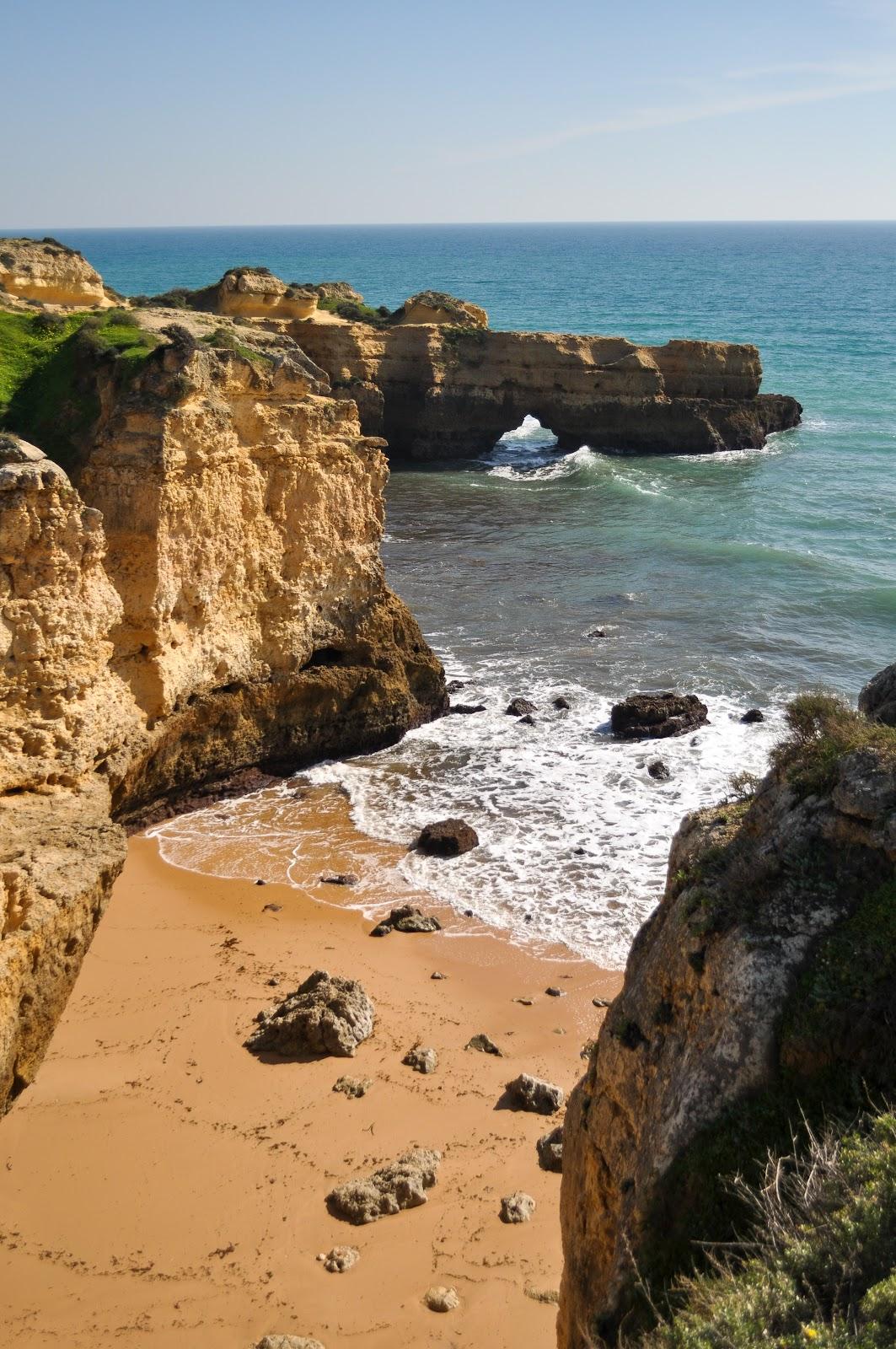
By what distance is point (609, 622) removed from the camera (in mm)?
Answer: 25328

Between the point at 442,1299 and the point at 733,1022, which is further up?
the point at 733,1022

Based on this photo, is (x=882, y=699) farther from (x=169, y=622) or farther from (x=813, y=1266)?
(x=169, y=622)

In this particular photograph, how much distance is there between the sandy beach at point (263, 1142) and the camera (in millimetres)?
8148

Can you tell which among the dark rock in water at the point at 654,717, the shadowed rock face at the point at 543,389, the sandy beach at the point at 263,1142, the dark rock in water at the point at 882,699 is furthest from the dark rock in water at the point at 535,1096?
the shadowed rock face at the point at 543,389

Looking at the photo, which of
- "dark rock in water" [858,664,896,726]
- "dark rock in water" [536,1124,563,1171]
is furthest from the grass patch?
"dark rock in water" [536,1124,563,1171]

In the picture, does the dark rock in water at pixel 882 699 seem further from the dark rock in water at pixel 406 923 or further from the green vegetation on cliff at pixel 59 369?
the green vegetation on cliff at pixel 59 369

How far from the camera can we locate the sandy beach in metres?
8.15

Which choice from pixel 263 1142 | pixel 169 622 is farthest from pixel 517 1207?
pixel 169 622

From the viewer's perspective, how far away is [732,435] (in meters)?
43.2

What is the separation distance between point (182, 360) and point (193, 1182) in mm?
9614

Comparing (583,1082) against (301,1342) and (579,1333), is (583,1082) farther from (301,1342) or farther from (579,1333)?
(301,1342)

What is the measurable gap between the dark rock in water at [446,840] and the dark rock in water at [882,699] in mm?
7537

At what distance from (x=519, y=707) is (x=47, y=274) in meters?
11.0

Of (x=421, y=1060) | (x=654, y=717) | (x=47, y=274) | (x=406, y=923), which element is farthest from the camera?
(x=47, y=274)
